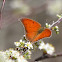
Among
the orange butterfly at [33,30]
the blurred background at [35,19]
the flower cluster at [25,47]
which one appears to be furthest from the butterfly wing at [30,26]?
the blurred background at [35,19]

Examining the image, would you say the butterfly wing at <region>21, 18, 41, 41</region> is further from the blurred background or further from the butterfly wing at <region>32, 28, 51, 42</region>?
the blurred background

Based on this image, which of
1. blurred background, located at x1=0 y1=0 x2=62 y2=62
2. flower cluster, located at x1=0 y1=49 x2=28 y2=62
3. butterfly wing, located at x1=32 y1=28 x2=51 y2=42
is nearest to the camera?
flower cluster, located at x1=0 y1=49 x2=28 y2=62

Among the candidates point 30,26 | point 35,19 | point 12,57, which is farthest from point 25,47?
point 35,19

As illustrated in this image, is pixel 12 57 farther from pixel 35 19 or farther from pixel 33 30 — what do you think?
pixel 35 19

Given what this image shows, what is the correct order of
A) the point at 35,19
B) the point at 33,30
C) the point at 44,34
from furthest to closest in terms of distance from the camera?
the point at 35,19 < the point at 33,30 < the point at 44,34

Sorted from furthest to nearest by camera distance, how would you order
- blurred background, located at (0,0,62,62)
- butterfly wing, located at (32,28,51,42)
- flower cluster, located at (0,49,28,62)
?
blurred background, located at (0,0,62,62) → butterfly wing, located at (32,28,51,42) → flower cluster, located at (0,49,28,62)

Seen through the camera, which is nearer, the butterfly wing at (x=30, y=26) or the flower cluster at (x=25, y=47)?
the flower cluster at (x=25, y=47)

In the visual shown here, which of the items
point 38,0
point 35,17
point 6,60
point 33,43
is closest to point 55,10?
point 38,0

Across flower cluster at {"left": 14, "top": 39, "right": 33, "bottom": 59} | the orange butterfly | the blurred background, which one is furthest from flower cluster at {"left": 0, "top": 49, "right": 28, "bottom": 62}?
the blurred background

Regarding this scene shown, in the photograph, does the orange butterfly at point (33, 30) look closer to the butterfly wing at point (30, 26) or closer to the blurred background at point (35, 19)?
the butterfly wing at point (30, 26)
